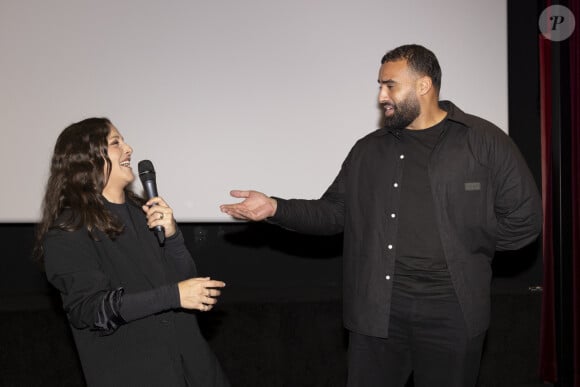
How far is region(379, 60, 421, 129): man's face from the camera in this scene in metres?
2.29

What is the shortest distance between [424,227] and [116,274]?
111 centimetres

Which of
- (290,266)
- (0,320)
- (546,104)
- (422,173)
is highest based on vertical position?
(546,104)

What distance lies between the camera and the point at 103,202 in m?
1.91

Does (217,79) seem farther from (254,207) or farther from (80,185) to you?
(80,185)

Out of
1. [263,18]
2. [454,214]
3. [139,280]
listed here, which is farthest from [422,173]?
[263,18]

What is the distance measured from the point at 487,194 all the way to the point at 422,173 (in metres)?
0.26

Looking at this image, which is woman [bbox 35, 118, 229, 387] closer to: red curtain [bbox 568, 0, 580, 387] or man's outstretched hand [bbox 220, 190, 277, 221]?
man's outstretched hand [bbox 220, 190, 277, 221]

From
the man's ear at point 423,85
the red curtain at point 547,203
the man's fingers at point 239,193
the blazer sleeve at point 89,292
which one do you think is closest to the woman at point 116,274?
the blazer sleeve at point 89,292

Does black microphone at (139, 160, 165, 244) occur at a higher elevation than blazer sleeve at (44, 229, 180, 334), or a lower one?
higher

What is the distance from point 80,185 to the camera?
1887 millimetres

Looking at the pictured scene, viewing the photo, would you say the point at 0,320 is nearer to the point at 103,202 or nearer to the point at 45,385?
the point at 45,385

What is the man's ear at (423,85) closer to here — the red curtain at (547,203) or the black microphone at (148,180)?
the black microphone at (148,180)

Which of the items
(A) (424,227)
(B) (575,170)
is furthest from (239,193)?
(B) (575,170)

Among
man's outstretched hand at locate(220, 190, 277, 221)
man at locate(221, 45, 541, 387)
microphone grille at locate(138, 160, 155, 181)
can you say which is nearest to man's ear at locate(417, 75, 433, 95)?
Answer: man at locate(221, 45, 541, 387)
